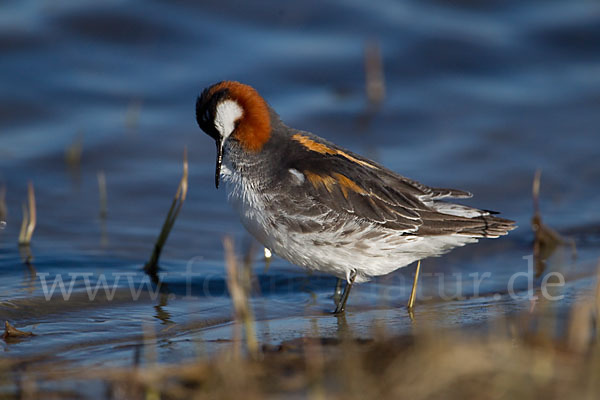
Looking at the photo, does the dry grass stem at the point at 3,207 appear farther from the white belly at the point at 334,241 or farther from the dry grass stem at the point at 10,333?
the white belly at the point at 334,241

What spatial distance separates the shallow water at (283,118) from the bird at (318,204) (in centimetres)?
48

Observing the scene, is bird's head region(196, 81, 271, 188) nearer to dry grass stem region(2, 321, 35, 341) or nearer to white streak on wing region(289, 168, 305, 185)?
white streak on wing region(289, 168, 305, 185)

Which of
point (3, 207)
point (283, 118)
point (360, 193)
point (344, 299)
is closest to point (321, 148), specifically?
point (360, 193)

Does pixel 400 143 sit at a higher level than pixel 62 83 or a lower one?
lower

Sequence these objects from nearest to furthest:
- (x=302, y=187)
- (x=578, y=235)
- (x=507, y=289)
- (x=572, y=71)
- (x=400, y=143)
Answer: (x=302, y=187) < (x=507, y=289) < (x=578, y=235) < (x=400, y=143) < (x=572, y=71)

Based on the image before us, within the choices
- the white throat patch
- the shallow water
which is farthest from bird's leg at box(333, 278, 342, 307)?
the white throat patch

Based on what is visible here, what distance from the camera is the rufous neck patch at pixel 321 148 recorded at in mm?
6562

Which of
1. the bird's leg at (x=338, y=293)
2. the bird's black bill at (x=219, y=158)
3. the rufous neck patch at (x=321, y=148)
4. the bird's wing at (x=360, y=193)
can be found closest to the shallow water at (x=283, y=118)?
the bird's leg at (x=338, y=293)

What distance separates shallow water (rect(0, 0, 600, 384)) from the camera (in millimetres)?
6453

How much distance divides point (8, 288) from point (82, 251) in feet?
3.80

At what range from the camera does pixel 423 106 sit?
11.7m

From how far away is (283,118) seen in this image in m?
10.9

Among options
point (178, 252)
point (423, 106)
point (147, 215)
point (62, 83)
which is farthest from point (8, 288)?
point (423, 106)

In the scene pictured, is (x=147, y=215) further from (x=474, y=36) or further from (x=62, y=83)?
(x=474, y=36)
